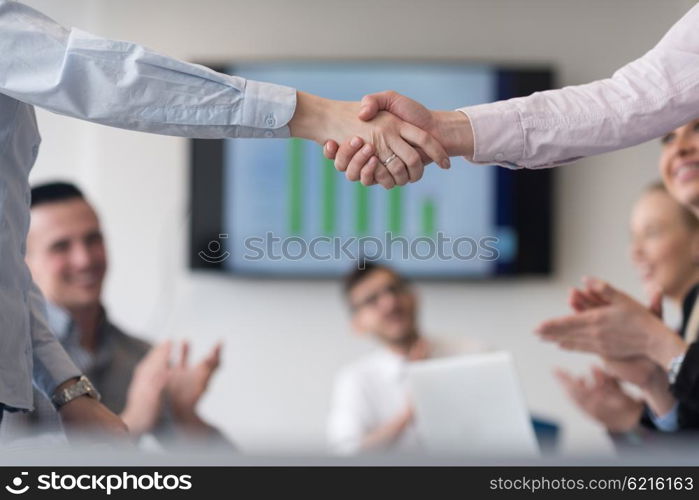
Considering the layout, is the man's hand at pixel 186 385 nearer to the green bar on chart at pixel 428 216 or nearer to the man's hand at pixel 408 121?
the man's hand at pixel 408 121

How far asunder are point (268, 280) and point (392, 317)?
0.45 metres

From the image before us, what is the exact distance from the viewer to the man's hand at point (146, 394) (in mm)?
1961

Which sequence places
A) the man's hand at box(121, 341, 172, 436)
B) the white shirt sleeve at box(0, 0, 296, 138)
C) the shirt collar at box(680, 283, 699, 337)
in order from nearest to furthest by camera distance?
the white shirt sleeve at box(0, 0, 296, 138), the shirt collar at box(680, 283, 699, 337), the man's hand at box(121, 341, 172, 436)

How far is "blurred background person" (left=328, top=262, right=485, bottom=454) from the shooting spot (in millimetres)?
2811

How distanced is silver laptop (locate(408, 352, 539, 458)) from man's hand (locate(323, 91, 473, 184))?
0.68 m

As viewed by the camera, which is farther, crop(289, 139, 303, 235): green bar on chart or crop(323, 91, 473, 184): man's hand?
crop(289, 139, 303, 235): green bar on chart
